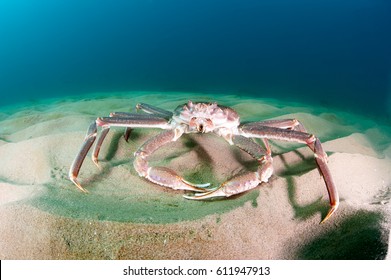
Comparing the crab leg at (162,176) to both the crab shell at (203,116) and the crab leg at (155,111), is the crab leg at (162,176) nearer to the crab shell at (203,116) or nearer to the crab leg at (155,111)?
the crab shell at (203,116)

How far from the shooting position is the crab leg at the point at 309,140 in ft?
8.15

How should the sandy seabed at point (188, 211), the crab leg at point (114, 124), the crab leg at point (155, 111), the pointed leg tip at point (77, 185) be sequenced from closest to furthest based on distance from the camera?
the sandy seabed at point (188, 211)
the pointed leg tip at point (77, 185)
the crab leg at point (114, 124)
the crab leg at point (155, 111)

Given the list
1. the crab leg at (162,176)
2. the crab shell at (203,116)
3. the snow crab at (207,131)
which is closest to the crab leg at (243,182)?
the snow crab at (207,131)

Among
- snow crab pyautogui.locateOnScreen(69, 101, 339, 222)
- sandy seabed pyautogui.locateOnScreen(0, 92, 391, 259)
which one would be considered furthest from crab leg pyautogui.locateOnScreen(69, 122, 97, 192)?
sandy seabed pyautogui.locateOnScreen(0, 92, 391, 259)

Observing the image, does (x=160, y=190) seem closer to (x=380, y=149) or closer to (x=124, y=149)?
(x=124, y=149)

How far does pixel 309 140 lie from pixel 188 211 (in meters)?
1.53

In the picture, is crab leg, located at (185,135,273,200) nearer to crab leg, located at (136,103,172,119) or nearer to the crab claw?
the crab claw

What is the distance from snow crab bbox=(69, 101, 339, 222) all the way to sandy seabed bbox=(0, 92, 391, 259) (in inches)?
5.3

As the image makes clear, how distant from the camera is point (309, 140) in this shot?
9.64ft

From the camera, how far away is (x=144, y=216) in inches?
92.5

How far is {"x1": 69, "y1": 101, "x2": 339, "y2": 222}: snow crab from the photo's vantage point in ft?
8.75

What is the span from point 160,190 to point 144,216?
61cm
